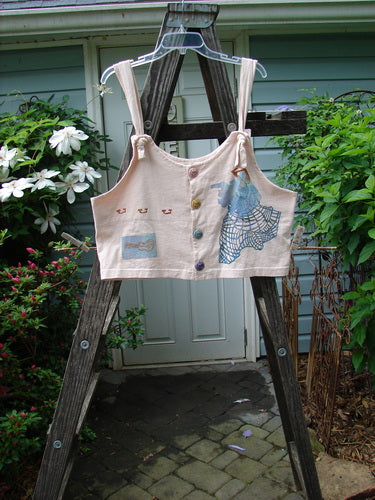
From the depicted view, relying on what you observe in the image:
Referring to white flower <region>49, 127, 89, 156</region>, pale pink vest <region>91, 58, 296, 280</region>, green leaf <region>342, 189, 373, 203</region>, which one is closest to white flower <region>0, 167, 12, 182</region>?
white flower <region>49, 127, 89, 156</region>

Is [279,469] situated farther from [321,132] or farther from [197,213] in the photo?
[321,132]

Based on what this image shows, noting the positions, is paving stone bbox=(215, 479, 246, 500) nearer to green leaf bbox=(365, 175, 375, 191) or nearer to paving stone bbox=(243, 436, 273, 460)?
paving stone bbox=(243, 436, 273, 460)

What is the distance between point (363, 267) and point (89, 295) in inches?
74.0

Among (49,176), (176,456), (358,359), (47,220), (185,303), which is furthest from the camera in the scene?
(185,303)

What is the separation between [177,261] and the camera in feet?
5.65

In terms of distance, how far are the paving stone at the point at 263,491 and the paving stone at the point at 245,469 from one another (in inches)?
2.4

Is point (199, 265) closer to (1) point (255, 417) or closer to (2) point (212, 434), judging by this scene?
(2) point (212, 434)

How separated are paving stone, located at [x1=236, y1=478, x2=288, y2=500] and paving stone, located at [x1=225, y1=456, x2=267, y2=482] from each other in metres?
0.06

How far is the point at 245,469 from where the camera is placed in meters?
2.73

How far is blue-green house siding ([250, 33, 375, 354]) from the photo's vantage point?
3674 mm

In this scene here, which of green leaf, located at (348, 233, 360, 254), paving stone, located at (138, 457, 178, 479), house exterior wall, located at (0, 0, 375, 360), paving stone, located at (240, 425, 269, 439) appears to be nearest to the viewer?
green leaf, located at (348, 233, 360, 254)

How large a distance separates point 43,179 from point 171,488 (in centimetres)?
212

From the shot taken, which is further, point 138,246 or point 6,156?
point 6,156

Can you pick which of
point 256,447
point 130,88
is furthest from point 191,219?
point 256,447
